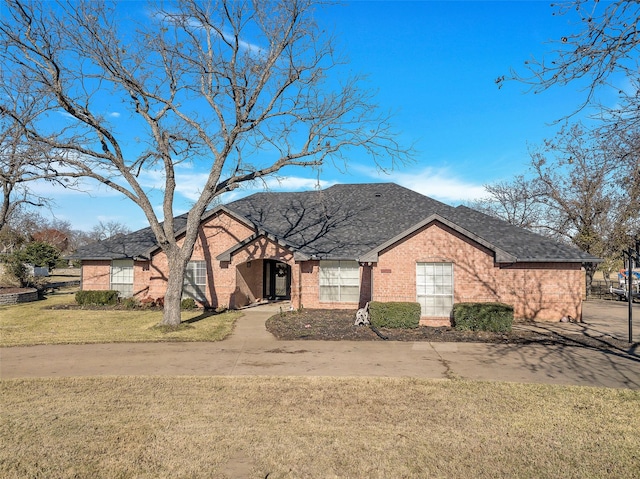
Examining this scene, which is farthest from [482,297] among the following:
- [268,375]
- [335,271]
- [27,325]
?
[27,325]

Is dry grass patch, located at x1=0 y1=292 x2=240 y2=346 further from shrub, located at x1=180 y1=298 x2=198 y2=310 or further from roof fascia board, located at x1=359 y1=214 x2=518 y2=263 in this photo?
roof fascia board, located at x1=359 y1=214 x2=518 y2=263

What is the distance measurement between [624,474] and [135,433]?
647 cm

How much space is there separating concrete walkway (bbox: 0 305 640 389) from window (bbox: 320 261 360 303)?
6814 mm

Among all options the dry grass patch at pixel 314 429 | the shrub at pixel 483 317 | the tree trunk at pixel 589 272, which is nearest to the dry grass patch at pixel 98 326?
the dry grass patch at pixel 314 429

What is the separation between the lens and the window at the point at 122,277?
22391 mm

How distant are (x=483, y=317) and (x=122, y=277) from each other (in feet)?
60.2

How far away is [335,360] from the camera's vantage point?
10.7 metres

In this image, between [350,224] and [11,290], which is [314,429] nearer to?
[350,224]

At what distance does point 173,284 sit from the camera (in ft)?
49.8

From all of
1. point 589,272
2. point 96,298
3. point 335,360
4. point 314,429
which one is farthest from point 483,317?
point 589,272

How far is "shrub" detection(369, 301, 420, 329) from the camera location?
1463cm

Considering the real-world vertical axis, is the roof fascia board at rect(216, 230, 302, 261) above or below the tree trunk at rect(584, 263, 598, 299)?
above

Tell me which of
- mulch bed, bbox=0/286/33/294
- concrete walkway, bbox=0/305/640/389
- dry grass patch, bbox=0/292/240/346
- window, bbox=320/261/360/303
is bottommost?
concrete walkway, bbox=0/305/640/389

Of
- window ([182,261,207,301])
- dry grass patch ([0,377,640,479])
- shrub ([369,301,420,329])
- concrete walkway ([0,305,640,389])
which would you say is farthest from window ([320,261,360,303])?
dry grass patch ([0,377,640,479])
